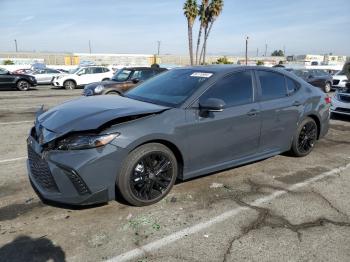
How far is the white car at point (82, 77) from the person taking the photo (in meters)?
22.6

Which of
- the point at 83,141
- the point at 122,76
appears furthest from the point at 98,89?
the point at 83,141

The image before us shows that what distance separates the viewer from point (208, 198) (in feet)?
13.9

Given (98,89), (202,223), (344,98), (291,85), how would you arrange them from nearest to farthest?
(202,223), (291,85), (344,98), (98,89)

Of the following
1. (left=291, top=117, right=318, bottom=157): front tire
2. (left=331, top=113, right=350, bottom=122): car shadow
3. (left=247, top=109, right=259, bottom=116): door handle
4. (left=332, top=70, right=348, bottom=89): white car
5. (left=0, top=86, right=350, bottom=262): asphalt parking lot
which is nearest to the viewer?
(left=0, top=86, right=350, bottom=262): asphalt parking lot

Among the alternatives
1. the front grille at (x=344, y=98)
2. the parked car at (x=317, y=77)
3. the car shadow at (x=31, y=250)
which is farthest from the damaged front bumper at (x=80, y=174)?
the parked car at (x=317, y=77)

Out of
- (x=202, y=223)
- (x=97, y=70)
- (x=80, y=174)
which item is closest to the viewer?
(x=80, y=174)

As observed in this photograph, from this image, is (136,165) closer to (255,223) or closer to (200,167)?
(200,167)

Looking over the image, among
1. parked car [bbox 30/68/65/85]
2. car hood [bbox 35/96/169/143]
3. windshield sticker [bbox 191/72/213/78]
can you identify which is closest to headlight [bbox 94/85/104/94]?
car hood [bbox 35/96/169/143]

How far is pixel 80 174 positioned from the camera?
3428 mm

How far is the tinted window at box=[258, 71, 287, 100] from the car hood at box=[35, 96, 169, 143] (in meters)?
1.75

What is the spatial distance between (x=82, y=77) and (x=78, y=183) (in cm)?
2081

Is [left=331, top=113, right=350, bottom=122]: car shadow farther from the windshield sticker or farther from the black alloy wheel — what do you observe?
the black alloy wheel

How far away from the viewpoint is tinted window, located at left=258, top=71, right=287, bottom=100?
5.08m

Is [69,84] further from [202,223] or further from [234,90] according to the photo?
[202,223]
